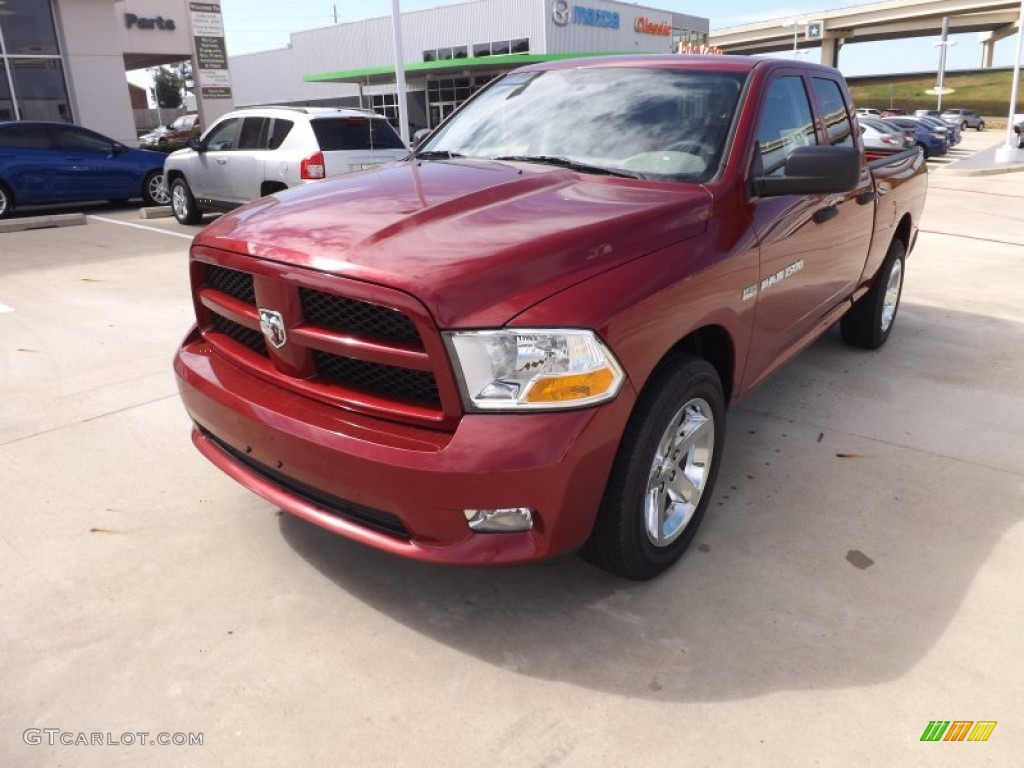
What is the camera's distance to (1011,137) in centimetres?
2542

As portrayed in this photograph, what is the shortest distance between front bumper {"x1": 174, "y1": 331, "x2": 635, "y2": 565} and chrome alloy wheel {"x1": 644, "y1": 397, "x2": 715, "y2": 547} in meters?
0.39

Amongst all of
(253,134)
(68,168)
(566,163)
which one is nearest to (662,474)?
(566,163)

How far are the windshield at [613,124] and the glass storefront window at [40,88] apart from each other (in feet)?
55.1

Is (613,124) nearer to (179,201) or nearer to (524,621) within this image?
(524,621)

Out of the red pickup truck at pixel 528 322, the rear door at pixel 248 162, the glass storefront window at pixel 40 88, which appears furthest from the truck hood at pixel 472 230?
the glass storefront window at pixel 40 88

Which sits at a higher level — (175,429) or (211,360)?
(211,360)

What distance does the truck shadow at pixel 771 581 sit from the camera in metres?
2.52

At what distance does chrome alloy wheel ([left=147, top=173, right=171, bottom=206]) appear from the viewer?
43.3ft

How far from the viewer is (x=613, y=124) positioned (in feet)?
11.5

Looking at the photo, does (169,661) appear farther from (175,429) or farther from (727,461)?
(727,461)

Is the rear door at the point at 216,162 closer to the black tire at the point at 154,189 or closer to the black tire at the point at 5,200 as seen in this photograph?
the black tire at the point at 154,189

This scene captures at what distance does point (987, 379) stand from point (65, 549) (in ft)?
17.0

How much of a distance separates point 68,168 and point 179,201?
227 centimetres

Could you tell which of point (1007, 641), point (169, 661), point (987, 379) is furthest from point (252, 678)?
point (987, 379)
